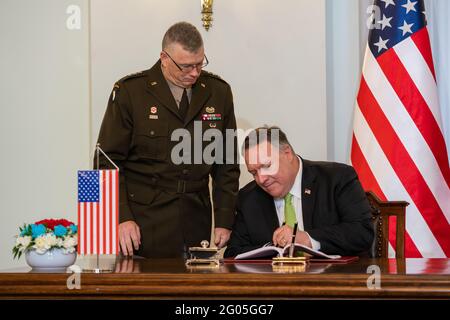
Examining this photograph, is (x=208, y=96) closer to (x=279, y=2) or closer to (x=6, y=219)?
(x=279, y=2)

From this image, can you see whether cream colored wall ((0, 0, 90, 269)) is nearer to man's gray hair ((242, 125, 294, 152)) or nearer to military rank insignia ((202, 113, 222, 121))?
military rank insignia ((202, 113, 222, 121))

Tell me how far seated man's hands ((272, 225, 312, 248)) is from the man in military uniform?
596 mm

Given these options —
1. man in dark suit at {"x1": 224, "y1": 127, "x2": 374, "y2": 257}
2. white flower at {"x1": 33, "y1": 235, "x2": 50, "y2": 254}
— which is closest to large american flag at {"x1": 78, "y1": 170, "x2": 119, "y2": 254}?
white flower at {"x1": 33, "y1": 235, "x2": 50, "y2": 254}

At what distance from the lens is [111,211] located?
303 centimetres

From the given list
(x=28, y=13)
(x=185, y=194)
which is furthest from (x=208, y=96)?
(x=28, y=13)

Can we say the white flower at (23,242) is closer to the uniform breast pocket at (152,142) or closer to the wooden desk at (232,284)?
the wooden desk at (232,284)

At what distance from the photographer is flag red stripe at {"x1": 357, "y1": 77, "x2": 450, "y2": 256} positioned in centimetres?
488

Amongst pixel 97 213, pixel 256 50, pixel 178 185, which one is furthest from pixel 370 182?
pixel 97 213

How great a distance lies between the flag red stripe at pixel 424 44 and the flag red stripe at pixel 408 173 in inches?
15.6

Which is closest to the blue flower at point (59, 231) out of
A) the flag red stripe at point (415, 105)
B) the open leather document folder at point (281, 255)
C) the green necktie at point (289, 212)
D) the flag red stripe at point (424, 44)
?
the open leather document folder at point (281, 255)

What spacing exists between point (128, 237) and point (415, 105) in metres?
2.05

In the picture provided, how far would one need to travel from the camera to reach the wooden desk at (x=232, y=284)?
2.48m

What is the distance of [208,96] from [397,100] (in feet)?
4.41

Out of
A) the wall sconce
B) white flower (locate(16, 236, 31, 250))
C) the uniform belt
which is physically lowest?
white flower (locate(16, 236, 31, 250))
